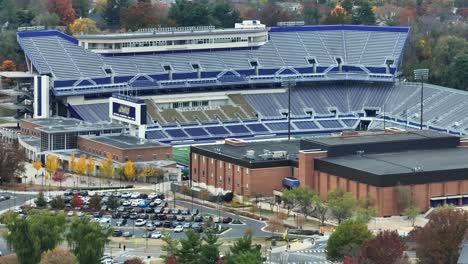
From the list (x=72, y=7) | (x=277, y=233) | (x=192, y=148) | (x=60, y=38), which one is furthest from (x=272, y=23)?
(x=277, y=233)

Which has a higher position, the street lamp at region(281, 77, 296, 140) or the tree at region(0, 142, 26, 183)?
the street lamp at region(281, 77, 296, 140)

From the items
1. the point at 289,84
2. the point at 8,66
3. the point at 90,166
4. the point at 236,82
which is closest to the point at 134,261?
the point at 90,166

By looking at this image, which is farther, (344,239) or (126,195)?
(126,195)

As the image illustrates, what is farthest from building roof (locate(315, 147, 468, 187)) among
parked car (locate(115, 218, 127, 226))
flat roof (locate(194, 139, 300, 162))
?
parked car (locate(115, 218, 127, 226))

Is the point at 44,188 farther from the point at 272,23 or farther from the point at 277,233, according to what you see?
the point at 272,23

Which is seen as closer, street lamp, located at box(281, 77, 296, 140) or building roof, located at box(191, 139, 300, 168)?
building roof, located at box(191, 139, 300, 168)

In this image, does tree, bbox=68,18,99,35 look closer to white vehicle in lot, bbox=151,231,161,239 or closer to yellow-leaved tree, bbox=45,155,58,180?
yellow-leaved tree, bbox=45,155,58,180

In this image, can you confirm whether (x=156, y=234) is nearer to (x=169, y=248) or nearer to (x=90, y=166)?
(x=169, y=248)
